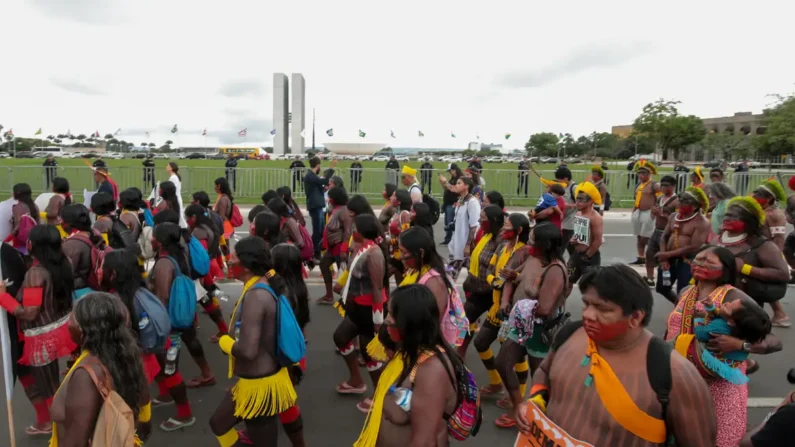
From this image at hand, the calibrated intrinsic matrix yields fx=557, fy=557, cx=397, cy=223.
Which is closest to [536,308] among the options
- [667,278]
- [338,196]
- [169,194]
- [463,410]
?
[463,410]

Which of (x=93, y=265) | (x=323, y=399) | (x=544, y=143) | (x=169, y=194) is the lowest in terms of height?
(x=323, y=399)

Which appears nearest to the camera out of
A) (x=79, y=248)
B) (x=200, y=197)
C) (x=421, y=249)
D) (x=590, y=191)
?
(x=421, y=249)

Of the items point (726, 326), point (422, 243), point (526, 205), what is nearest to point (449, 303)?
point (422, 243)

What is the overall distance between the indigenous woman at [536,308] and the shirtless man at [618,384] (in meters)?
1.82

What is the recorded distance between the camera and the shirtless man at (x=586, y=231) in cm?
668

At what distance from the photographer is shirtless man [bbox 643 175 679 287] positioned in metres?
8.41

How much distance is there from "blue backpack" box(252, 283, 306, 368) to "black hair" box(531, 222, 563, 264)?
1.93 meters

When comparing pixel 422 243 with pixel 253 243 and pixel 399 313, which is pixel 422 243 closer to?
pixel 253 243

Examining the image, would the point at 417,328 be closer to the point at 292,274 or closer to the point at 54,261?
the point at 292,274

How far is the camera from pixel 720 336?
317cm

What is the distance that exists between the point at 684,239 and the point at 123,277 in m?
5.47

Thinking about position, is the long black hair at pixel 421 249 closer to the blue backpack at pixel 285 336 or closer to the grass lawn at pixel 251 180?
the blue backpack at pixel 285 336

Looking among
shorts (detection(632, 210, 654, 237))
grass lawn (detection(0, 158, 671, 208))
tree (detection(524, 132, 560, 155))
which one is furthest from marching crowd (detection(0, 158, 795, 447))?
tree (detection(524, 132, 560, 155))

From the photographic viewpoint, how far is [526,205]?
62.5 ft
